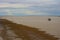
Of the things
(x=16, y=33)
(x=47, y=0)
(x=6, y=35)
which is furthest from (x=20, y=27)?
(x=47, y=0)

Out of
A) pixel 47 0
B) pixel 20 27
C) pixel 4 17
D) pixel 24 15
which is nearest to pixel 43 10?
pixel 47 0

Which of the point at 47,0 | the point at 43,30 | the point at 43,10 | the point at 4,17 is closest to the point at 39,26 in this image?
the point at 43,30

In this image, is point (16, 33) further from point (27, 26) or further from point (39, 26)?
point (39, 26)

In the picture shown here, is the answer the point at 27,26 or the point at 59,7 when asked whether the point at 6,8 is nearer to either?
the point at 27,26

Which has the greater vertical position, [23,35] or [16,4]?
[16,4]

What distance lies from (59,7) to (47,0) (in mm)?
170

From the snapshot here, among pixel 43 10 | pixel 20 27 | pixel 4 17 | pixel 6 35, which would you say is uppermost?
pixel 43 10

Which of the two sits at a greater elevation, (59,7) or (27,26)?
(59,7)

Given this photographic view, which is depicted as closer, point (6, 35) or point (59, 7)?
point (6, 35)

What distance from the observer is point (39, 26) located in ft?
5.45

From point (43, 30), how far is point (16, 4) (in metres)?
0.45

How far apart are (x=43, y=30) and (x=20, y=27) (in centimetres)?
28

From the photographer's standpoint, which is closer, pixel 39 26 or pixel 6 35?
pixel 6 35

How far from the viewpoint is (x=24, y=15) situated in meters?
1.66
